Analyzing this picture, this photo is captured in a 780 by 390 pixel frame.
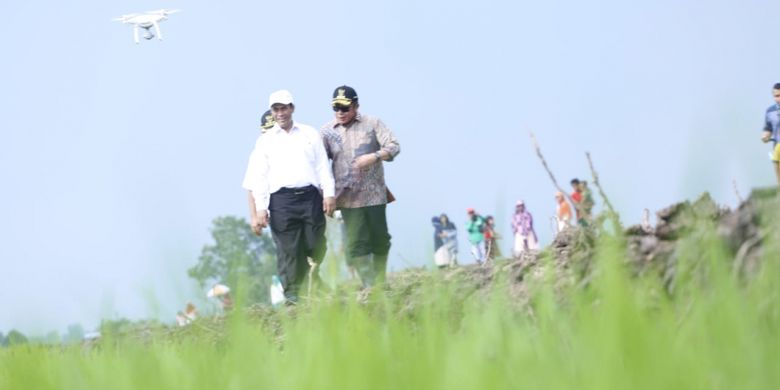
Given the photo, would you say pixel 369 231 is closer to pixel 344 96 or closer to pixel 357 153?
pixel 357 153

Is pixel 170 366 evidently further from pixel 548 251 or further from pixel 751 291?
pixel 751 291

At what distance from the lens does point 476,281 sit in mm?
6781

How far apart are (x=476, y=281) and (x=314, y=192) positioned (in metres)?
4.90

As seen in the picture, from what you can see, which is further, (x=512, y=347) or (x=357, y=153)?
(x=357, y=153)

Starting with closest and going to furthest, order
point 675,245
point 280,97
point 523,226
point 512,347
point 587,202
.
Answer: point 512,347, point 675,245, point 587,202, point 280,97, point 523,226

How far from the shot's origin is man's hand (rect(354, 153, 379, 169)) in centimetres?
1185

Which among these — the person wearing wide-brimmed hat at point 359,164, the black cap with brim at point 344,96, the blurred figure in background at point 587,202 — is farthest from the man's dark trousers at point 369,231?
the blurred figure in background at point 587,202

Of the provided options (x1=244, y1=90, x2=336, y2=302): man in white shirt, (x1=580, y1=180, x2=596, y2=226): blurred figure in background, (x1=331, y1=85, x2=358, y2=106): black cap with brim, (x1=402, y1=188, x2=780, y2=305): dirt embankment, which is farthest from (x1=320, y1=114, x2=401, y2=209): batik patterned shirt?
(x1=580, y1=180, x2=596, y2=226): blurred figure in background

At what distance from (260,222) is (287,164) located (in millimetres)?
509

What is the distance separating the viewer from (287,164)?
11406 millimetres

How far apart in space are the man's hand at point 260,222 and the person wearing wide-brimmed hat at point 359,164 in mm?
627

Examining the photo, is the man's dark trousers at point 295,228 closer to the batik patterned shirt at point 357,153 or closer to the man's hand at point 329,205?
the man's hand at point 329,205

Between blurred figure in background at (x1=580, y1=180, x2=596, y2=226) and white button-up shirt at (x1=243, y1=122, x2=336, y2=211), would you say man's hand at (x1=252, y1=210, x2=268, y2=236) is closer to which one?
white button-up shirt at (x1=243, y1=122, x2=336, y2=211)

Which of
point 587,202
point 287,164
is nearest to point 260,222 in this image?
point 287,164
